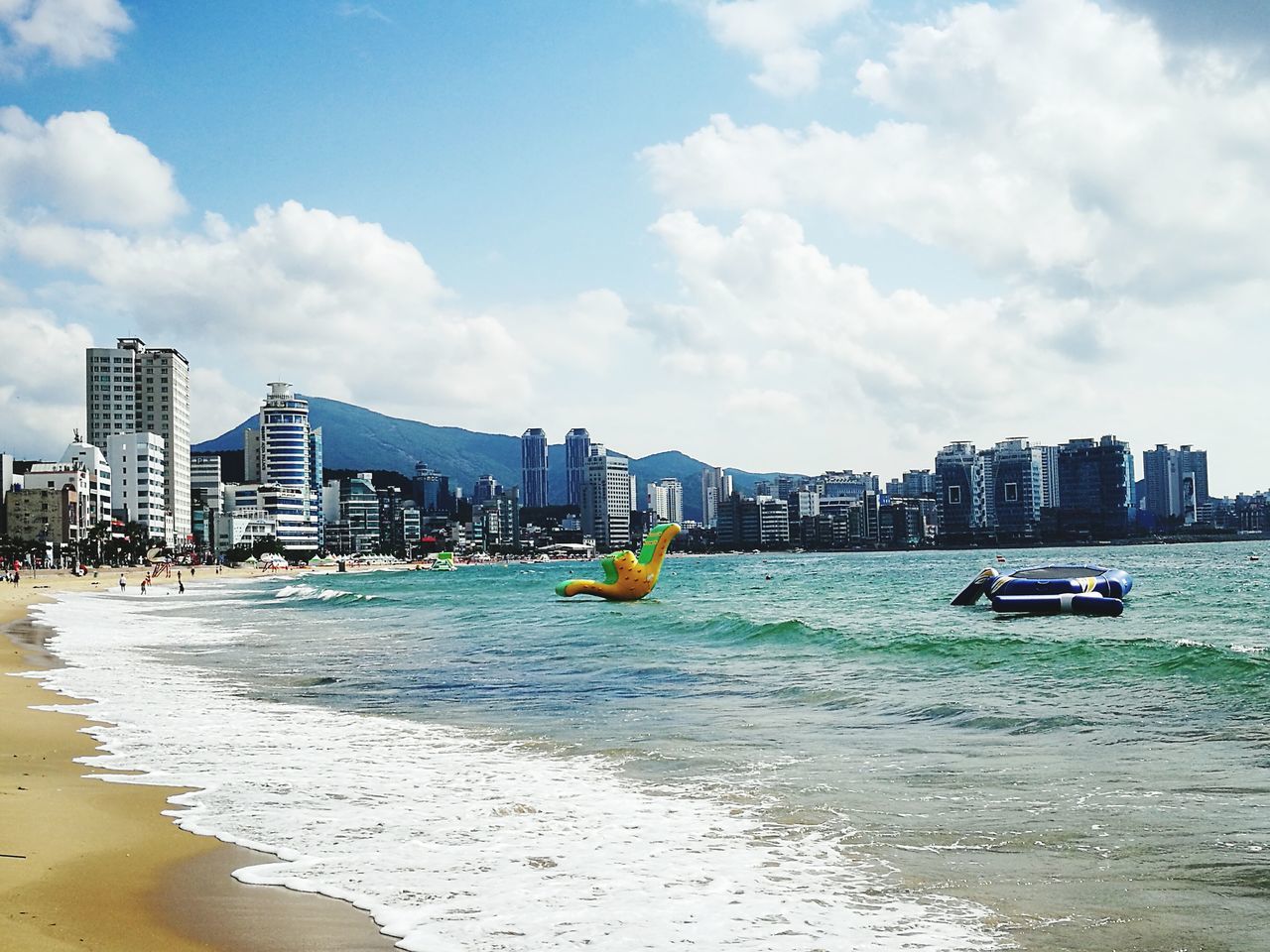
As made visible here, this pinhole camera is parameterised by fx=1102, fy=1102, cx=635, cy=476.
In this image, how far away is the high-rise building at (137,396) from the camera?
18538 centimetres

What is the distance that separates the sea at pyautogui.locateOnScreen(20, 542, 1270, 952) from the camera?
256 inches

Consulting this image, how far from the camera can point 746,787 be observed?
10.2 m

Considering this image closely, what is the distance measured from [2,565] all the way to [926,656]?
120129 mm

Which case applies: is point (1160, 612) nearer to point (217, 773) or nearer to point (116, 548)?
point (217, 773)

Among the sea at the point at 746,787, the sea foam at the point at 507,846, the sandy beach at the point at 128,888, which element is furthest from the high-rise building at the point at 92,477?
the sandy beach at the point at 128,888

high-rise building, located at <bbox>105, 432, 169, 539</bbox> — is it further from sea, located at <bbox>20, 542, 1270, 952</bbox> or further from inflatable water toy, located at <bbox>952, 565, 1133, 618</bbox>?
sea, located at <bbox>20, 542, 1270, 952</bbox>

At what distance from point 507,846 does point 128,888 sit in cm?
258

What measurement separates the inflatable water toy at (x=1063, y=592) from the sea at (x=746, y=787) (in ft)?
29.7

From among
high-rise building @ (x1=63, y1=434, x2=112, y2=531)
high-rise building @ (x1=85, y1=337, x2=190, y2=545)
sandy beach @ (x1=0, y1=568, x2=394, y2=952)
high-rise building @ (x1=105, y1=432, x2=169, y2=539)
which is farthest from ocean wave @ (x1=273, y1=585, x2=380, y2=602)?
high-rise building @ (x1=85, y1=337, x2=190, y2=545)

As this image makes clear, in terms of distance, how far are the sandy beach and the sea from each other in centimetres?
29

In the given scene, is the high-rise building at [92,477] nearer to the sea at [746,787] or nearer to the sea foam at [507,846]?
the sea at [746,787]

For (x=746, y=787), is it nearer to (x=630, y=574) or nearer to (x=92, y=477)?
(x=630, y=574)

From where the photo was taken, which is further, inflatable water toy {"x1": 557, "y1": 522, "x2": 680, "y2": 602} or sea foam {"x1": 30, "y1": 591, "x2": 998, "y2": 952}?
inflatable water toy {"x1": 557, "y1": 522, "x2": 680, "y2": 602}

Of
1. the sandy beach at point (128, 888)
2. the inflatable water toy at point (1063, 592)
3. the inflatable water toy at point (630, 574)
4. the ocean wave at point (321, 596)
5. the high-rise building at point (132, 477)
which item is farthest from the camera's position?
the high-rise building at point (132, 477)
